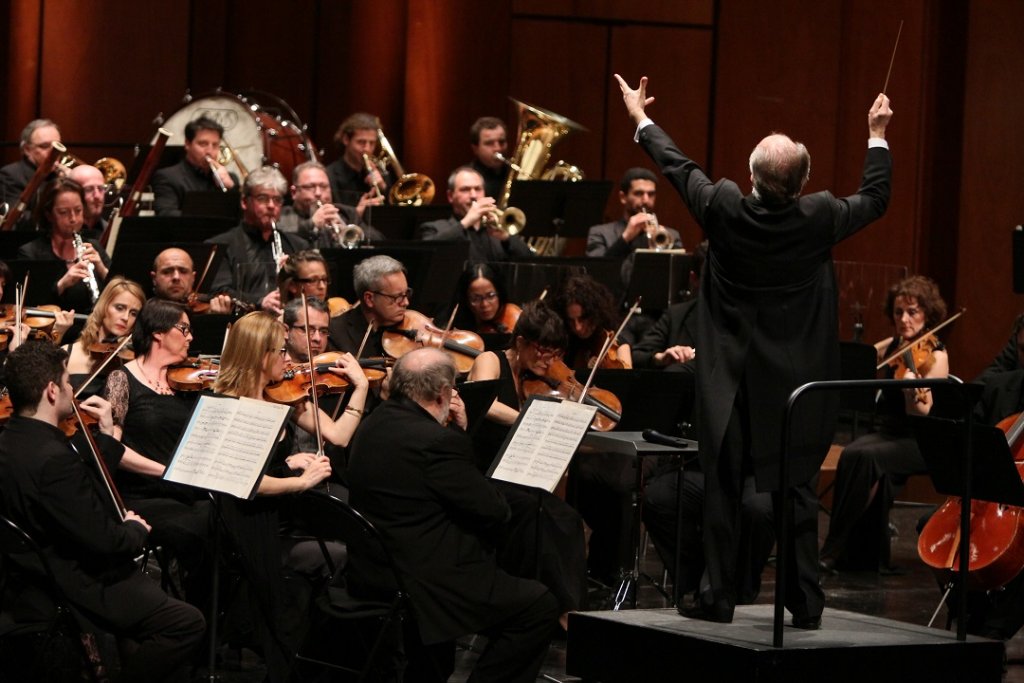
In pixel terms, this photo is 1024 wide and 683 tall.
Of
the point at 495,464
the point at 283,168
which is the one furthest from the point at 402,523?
the point at 283,168

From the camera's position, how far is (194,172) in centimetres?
834

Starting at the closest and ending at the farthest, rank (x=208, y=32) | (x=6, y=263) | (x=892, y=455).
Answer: (x=6, y=263) < (x=892, y=455) < (x=208, y=32)

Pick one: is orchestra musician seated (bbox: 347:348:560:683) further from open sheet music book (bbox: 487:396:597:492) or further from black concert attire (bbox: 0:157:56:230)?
black concert attire (bbox: 0:157:56:230)

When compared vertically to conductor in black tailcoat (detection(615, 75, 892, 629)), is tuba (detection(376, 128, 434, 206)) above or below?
above

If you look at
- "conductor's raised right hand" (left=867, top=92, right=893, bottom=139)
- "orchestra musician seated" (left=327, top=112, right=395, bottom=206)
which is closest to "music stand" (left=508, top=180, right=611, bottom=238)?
"orchestra musician seated" (left=327, top=112, right=395, bottom=206)

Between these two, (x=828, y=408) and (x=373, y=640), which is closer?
(x=828, y=408)

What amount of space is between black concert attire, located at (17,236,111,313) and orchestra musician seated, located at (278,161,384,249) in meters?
1.04

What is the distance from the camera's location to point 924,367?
7.02m

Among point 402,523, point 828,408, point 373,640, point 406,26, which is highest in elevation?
point 406,26

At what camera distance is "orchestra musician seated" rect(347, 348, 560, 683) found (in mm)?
4449

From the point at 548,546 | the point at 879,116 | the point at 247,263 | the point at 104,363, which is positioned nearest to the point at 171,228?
the point at 247,263

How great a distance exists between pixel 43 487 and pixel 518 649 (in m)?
1.40

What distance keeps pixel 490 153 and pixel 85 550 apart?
461 centimetres

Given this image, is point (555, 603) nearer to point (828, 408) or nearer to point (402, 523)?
point (402, 523)
